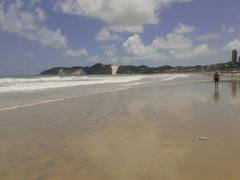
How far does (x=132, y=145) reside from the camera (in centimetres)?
696

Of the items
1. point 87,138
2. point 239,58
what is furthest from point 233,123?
point 239,58

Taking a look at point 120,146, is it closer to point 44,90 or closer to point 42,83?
point 44,90

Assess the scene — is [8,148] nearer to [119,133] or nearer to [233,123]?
[119,133]

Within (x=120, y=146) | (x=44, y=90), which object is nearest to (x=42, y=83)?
(x=44, y=90)

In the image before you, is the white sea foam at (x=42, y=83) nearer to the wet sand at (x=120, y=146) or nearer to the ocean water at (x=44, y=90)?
the ocean water at (x=44, y=90)

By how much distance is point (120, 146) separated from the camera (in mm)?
6906

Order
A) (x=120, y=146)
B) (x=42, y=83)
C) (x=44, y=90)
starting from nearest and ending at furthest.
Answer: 1. (x=120, y=146)
2. (x=44, y=90)
3. (x=42, y=83)

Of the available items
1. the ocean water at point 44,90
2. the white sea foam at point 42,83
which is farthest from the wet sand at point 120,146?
the white sea foam at point 42,83

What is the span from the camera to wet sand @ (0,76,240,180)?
207 inches

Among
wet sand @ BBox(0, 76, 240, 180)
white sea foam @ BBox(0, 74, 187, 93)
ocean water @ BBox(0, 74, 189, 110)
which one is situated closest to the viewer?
wet sand @ BBox(0, 76, 240, 180)

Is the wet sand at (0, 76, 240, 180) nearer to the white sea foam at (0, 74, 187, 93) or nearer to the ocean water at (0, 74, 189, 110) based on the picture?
the ocean water at (0, 74, 189, 110)

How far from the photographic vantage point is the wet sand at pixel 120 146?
5.25 meters

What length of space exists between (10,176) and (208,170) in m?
3.13

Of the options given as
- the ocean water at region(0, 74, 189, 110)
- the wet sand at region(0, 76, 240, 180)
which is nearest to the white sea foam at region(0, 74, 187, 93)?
the ocean water at region(0, 74, 189, 110)
